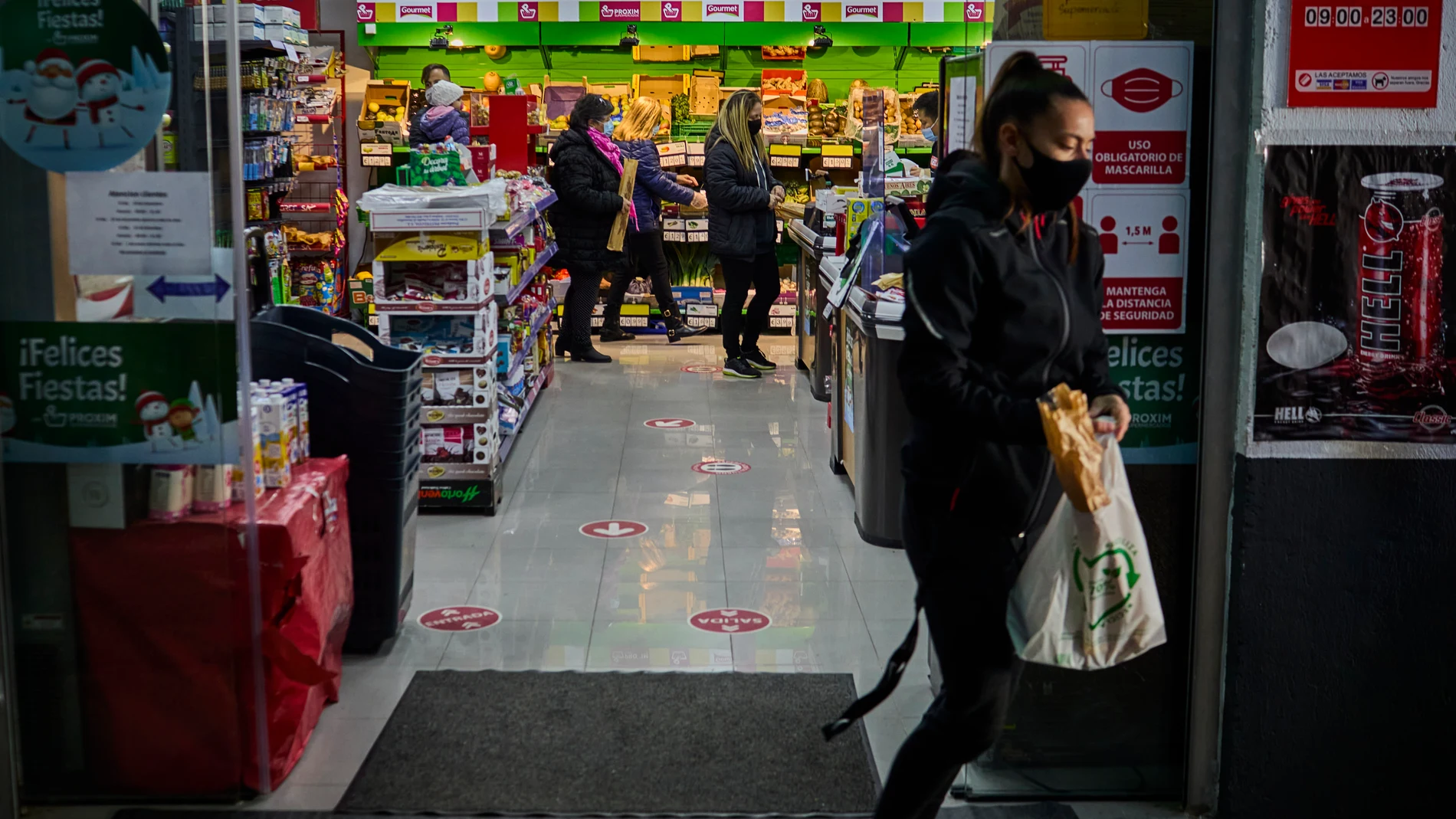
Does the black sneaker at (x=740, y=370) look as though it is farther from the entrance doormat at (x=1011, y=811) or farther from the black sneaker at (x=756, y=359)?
the entrance doormat at (x=1011, y=811)

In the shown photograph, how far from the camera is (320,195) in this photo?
11008 millimetres

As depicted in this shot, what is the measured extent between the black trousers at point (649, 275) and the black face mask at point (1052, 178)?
7413mm

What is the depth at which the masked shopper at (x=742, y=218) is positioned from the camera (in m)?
8.16

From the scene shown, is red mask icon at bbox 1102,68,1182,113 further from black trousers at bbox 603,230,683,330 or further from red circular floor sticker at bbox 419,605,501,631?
black trousers at bbox 603,230,683,330

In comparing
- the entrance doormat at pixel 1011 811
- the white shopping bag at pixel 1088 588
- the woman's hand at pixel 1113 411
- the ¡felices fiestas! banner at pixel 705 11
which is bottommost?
the entrance doormat at pixel 1011 811

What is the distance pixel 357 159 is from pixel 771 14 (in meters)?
3.83

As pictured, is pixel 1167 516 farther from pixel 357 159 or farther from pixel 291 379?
pixel 357 159

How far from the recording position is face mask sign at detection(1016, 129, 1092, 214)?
2.12m

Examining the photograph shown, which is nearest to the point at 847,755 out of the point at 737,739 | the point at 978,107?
the point at 737,739

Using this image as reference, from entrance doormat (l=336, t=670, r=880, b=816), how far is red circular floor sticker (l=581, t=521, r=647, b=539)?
1.47m

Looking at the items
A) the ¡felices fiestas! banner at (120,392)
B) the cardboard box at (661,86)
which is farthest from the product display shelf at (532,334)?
the ¡felices fiestas! banner at (120,392)

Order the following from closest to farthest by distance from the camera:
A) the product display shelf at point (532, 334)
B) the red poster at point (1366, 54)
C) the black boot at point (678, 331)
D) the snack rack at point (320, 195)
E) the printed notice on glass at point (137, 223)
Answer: the red poster at point (1366, 54), the printed notice on glass at point (137, 223), the product display shelf at point (532, 334), the black boot at point (678, 331), the snack rack at point (320, 195)

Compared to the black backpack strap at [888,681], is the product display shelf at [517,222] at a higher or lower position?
higher

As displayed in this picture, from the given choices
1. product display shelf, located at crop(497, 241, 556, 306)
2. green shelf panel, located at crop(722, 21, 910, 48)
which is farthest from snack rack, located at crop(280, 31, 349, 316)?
green shelf panel, located at crop(722, 21, 910, 48)
